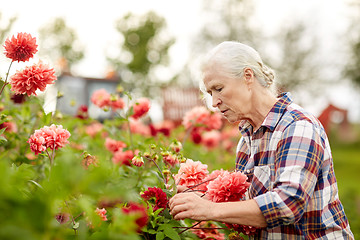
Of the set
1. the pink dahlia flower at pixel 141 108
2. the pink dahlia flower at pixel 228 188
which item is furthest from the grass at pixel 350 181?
the pink dahlia flower at pixel 141 108

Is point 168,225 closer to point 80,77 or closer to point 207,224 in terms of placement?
point 207,224

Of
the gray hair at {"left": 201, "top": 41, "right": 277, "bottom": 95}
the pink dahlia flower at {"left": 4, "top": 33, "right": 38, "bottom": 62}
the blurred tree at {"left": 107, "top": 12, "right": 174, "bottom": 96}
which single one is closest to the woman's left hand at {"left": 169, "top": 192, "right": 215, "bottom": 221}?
the gray hair at {"left": 201, "top": 41, "right": 277, "bottom": 95}

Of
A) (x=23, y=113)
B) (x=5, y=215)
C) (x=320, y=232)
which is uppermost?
(x=23, y=113)

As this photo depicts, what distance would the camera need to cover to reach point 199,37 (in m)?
17.8

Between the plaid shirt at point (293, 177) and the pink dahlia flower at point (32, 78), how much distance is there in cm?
92

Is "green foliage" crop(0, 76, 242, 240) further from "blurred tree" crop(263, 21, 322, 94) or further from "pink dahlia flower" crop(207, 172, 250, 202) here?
"blurred tree" crop(263, 21, 322, 94)

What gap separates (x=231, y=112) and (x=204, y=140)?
264 cm

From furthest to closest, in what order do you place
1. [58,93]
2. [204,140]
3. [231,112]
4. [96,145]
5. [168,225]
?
1. [204,140]
2. [96,145]
3. [58,93]
4. [231,112]
5. [168,225]

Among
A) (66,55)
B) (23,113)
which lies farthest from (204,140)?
(66,55)

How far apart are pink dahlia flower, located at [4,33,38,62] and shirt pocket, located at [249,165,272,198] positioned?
3.44ft

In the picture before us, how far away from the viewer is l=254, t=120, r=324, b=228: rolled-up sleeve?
1320 mm

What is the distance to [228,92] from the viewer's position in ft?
5.54

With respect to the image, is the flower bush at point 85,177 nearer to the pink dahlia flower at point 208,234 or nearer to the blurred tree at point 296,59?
the pink dahlia flower at point 208,234

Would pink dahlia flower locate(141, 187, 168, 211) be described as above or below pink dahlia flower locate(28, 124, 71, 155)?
below
